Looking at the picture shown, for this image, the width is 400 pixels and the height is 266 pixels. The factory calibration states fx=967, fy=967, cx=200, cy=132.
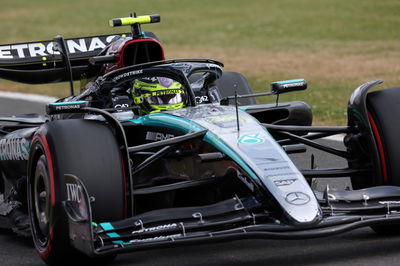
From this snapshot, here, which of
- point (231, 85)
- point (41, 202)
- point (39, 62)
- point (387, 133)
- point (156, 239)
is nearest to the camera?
point (156, 239)

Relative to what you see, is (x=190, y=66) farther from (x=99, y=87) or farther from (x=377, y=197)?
(x=377, y=197)

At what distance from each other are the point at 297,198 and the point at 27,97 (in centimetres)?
1102

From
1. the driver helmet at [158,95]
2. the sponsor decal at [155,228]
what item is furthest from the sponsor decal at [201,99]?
the sponsor decal at [155,228]

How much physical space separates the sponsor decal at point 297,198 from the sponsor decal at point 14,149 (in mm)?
2332

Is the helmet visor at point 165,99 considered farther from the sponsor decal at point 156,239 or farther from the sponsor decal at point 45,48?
the sponsor decal at point 45,48

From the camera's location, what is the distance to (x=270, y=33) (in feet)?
85.7

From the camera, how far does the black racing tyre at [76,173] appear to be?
6.05 m

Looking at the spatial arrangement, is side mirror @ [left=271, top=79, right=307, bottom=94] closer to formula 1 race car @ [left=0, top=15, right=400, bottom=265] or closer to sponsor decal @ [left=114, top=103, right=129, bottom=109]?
formula 1 race car @ [left=0, top=15, right=400, bottom=265]

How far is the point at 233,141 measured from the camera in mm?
6336

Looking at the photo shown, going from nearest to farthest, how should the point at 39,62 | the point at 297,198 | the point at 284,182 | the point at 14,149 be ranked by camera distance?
1. the point at 297,198
2. the point at 284,182
3. the point at 14,149
4. the point at 39,62

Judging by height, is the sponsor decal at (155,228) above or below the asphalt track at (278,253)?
above

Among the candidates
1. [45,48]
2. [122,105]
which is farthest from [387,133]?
[45,48]

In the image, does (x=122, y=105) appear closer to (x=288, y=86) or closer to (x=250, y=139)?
(x=288, y=86)

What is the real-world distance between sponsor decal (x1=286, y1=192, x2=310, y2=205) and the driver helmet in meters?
1.81
